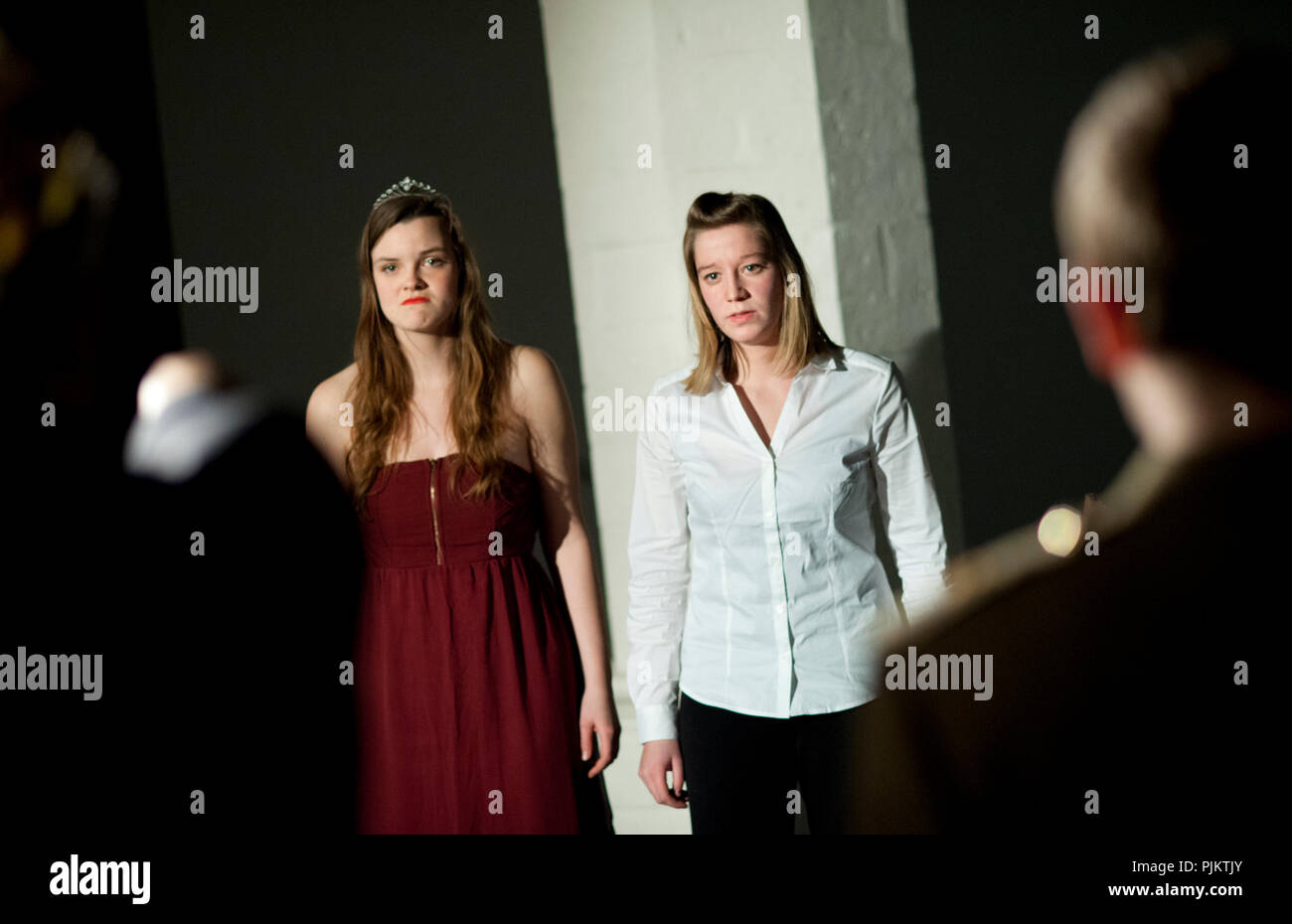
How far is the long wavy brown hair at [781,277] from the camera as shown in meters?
1.89

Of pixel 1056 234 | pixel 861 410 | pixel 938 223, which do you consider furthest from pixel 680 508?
pixel 1056 234

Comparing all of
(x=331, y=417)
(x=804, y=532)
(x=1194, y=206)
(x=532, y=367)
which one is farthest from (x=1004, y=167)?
(x=1194, y=206)

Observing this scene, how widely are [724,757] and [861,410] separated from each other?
0.63m

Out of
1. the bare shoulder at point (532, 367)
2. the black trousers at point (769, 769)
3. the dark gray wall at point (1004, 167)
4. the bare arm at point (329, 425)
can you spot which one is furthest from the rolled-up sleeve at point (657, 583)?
the dark gray wall at point (1004, 167)

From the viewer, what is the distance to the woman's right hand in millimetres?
1919

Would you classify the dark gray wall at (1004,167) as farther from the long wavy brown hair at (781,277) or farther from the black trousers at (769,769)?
the black trousers at (769,769)

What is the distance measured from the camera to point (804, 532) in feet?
6.01

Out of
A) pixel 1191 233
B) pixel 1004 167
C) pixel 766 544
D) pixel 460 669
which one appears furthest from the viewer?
pixel 1004 167

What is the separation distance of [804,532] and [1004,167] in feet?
2.96

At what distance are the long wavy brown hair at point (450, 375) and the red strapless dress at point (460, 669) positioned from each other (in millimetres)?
36

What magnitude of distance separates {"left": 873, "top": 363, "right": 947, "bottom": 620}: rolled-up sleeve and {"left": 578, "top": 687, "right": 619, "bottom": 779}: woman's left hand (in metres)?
0.57

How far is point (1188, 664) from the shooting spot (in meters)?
0.70

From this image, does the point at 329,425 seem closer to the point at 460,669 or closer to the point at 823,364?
the point at 460,669

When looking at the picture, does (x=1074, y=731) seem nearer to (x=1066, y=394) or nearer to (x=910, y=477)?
(x=910, y=477)
